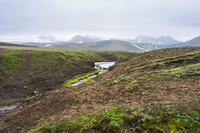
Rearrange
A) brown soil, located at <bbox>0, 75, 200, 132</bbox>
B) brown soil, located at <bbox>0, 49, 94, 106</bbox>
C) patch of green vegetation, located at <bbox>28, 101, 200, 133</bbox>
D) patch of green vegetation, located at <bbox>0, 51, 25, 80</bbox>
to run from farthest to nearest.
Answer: patch of green vegetation, located at <bbox>0, 51, 25, 80</bbox> → brown soil, located at <bbox>0, 49, 94, 106</bbox> → brown soil, located at <bbox>0, 75, 200, 132</bbox> → patch of green vegetation, located at <bbox>28, 101, 200, 133</bbox>

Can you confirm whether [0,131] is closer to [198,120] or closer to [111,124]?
[111,124]

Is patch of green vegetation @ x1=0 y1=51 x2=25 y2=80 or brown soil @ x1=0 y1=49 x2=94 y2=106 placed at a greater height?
patch of green vegetation @ x1=0 y1=51 x2=25 y2=80

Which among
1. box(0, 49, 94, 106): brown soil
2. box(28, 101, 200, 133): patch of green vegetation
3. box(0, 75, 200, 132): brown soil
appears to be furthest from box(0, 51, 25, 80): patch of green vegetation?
box(28, 101, 200, 133): patch of green vegetation

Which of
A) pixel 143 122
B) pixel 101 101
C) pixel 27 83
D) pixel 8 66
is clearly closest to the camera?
pixel 143 122

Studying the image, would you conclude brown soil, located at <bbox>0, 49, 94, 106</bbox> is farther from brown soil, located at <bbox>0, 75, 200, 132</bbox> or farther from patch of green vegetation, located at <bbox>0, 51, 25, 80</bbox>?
brown soil, located at <bbox>0, 75, 200, 132</bbox>

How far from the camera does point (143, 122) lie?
1059cm

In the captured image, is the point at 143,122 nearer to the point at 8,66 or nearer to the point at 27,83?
the point at 27,83

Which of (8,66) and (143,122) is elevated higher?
(143,122)

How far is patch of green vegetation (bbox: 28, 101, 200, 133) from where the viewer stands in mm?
9497

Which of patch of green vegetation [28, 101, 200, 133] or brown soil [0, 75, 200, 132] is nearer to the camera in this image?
patch of green vegetation [28, 101, 200, 133]

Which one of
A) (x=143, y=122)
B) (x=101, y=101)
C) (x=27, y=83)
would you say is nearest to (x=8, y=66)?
(x=27, y=83)

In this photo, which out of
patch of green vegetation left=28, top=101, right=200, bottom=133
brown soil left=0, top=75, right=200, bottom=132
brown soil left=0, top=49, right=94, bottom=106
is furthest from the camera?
brown soil left=0, top=49, right=94, bottom=106

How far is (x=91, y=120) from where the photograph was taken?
12828mm

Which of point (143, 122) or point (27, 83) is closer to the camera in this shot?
point (143, 122)
